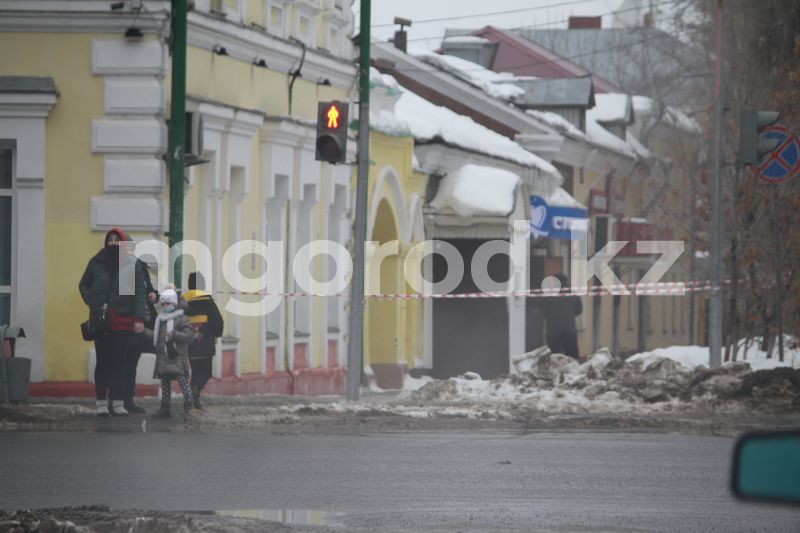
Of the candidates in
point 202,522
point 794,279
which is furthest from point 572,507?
point 794,279

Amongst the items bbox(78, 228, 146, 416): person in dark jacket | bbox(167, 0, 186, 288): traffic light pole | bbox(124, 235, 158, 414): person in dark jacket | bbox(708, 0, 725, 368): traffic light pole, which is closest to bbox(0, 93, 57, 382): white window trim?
bbox(167, 0, 186, 288): traffic light pole

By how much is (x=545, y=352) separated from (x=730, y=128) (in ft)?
20.0

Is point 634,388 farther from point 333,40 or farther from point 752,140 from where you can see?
point 333,40

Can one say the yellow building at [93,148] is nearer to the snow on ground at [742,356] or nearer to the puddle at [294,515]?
the snow on ground at [742,356]

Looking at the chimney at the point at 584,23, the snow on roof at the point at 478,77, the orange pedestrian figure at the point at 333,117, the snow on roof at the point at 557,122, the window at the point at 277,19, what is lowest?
the orange pedestrian figure at the point at 333,117

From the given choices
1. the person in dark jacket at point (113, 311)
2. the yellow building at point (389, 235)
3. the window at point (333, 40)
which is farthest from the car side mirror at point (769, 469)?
the yellow building at point (389, 235)

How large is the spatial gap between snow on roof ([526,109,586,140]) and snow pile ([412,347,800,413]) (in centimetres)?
2154

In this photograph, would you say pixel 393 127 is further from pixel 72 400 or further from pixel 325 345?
pixel 72 400

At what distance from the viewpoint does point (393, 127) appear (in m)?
28.8

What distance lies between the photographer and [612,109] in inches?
2180

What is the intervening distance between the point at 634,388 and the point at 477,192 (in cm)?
1230

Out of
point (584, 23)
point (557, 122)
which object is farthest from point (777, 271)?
point (584, 23)

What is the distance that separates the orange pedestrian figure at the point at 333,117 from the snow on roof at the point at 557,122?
27391 mm

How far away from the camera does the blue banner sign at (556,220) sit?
35.7 metres
